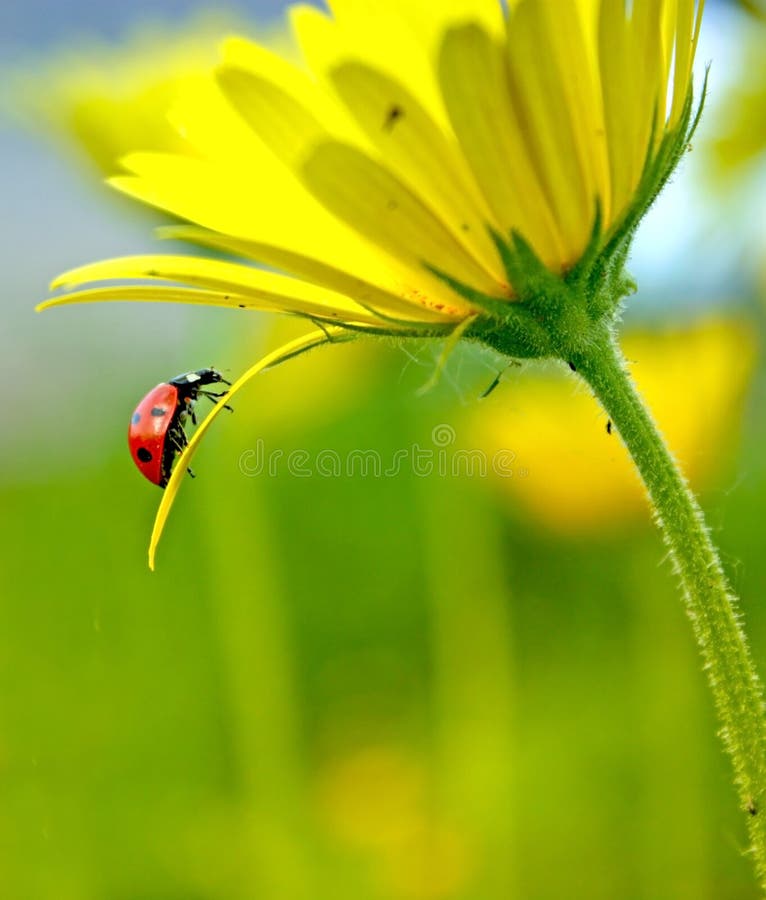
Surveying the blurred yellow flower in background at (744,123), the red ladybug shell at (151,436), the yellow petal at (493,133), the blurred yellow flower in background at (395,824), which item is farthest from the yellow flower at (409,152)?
the blurred yellow flower in background at (395,824)

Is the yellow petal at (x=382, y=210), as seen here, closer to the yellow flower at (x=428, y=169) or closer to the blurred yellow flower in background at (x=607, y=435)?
the yellow flower at (x=428, y=169)

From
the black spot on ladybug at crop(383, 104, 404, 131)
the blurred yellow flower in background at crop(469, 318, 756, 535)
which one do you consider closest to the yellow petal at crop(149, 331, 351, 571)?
the black spot on ladybug at crop(383, 104, 404, 131)

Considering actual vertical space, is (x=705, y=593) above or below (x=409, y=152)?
below

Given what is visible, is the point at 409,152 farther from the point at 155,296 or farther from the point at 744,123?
the point at 744,123

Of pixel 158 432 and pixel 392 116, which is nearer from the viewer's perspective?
pixel 392 116

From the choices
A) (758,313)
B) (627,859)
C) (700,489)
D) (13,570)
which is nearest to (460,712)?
(627,859)
